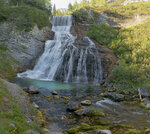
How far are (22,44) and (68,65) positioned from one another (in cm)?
1234

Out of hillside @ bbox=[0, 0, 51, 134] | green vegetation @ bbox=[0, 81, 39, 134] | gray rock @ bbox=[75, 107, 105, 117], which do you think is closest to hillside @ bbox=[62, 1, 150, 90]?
gray rock @ bbox=[75, 107, 105, 117]

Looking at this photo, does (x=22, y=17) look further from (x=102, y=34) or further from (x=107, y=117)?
(x=107, y=117)

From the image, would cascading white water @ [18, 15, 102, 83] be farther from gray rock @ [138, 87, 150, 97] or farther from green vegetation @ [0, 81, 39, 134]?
green vegetation @ [0, 81, 39, 134]

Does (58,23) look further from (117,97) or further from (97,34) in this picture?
(117,97)

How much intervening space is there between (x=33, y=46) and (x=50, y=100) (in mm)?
22859

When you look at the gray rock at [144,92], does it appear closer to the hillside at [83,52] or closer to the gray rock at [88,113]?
the hillside at [83,52]

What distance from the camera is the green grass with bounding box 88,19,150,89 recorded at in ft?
64.5

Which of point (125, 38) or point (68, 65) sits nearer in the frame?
point (68, 65)

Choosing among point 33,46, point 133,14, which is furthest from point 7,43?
point 133,14

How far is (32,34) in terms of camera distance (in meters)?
34.2

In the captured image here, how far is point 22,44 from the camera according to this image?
31.6m

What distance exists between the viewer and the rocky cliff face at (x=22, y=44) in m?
30.0

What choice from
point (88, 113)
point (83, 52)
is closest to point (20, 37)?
point (83, 52)

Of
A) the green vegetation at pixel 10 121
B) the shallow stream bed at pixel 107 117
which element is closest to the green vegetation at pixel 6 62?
the shallow stream bed at pixel 107 117
